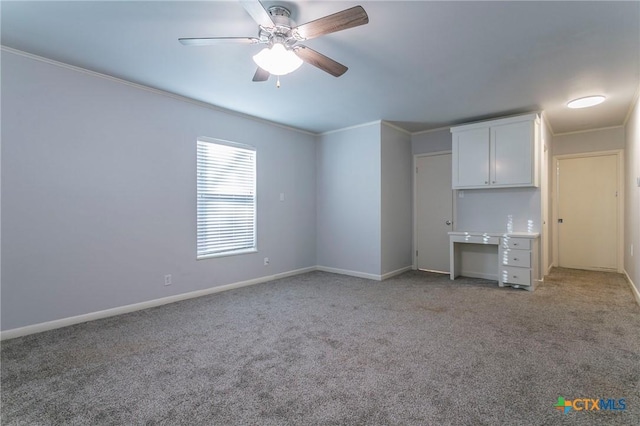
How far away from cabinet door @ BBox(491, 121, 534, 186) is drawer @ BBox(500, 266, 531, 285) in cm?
117

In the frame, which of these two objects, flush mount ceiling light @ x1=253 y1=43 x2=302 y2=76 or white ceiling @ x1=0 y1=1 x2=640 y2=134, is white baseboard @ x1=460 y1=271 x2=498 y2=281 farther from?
flush mount ceiling light @ x1=253 y1=43 x2=302 y2=76

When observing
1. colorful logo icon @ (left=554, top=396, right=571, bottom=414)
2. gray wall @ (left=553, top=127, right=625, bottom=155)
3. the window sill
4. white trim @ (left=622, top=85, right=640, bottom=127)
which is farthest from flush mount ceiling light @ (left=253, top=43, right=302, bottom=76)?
gray wall @ (left=553, top=127, right=625, bottom=155)

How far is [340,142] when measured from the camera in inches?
211

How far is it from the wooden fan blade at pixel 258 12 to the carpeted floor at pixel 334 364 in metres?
2.29

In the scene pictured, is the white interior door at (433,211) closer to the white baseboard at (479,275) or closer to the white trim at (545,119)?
the white baseboard at (479,275)

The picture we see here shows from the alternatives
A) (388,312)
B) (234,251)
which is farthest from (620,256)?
(234,251)

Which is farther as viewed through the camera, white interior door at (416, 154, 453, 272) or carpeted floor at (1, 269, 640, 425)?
white interior door at (416, 154, 453, 272)

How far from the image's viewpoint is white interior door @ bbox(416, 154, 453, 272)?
17.5 feet

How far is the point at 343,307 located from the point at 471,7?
2933mm

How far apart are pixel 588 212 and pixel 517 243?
2468 millimetres

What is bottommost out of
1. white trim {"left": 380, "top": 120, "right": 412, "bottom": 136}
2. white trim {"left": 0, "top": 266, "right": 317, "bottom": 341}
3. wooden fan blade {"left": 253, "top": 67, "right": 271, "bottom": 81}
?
white trim {"left": 0, "top": 266, "right": 317, "bottom": 341}

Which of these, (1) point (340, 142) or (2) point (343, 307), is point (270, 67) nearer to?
(2) point (343, 307)

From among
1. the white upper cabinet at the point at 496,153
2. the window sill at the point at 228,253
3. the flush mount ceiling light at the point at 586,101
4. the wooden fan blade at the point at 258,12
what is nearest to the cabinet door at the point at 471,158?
the white upper cabinet at the point at 496,153

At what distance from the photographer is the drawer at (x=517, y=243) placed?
416 centimetres
